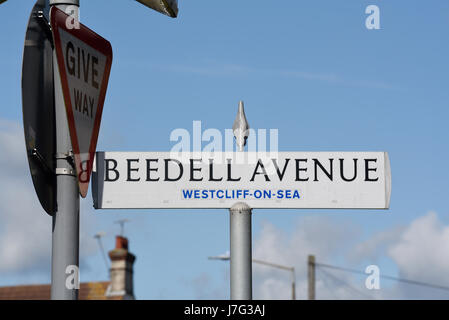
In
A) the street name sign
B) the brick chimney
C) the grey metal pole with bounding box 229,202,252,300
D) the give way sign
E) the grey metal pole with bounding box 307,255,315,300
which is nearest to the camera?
the give way sign

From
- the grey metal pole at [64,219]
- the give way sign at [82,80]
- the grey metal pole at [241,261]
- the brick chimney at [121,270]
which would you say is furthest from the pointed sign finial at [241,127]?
the brick chimney at [121,270]

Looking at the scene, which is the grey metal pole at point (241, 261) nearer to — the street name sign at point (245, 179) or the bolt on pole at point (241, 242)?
the bolt on pole at point (241, 242)

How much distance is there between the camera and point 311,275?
120 feet

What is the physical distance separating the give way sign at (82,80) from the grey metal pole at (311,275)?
103 feet

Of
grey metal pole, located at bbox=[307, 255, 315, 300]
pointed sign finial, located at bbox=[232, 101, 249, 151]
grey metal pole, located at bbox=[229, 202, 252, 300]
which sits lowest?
grey metal pole, located at bbox=[307, 255, 315, 300]

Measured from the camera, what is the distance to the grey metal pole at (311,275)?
3552cm

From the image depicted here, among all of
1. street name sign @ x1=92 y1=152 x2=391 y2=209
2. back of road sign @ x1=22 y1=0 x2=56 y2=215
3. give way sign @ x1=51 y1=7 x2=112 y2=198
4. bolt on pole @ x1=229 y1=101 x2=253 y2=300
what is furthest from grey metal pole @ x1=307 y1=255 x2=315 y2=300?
back of road sign @ x1=22 y1=0 x2=56 y2=215

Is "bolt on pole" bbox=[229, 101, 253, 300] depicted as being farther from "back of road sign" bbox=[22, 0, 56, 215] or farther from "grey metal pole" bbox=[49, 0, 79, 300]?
"back of road sign" bbox=[22, 0, 56, 215]

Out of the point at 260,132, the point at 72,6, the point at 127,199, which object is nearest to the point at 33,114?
the point at 72,6

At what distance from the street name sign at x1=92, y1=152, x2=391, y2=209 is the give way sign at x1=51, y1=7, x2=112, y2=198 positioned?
45 centimetres

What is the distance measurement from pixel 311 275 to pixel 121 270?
33.6 ft

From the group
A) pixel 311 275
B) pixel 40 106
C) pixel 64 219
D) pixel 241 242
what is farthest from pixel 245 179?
pixel 311 275

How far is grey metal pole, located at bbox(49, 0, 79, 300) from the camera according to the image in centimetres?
402
